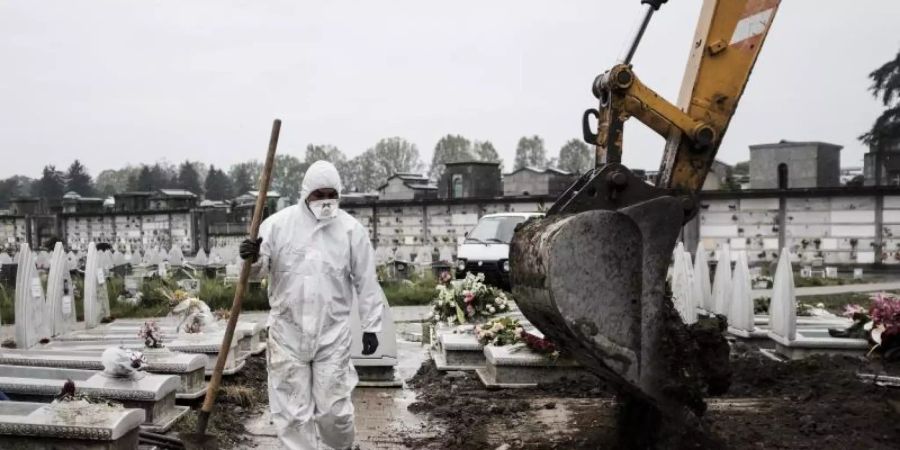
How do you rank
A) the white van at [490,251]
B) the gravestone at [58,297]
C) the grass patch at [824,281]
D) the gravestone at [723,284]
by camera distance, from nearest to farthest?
the gravestone at [58,297] → the gravestone at [723,284] → the white van at [490,251] → the grass patch at [824,281]

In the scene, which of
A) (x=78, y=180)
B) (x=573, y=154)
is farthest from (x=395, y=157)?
(x=78, y=180)

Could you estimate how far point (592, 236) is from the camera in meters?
4.78

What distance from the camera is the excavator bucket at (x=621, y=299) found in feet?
15.5

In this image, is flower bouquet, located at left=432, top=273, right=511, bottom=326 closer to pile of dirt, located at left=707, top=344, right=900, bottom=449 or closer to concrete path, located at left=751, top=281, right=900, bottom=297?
pile of dirt, located at left=707, top=344, right=900, bottom=449

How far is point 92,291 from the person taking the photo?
12.9 m

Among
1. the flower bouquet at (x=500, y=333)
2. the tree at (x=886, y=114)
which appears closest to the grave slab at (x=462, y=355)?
the flower bouquet at (x=500, y=333)

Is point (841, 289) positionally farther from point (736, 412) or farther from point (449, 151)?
point (449, 151)

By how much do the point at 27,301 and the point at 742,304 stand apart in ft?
33.0

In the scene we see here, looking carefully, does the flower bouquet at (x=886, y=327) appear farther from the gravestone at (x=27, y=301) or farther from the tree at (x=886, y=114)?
the tree at (x=886, y=114)

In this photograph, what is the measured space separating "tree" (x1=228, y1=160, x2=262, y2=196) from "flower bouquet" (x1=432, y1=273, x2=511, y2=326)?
7275 cm

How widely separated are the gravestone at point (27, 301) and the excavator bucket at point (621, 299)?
322 inches

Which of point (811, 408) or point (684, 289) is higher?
point (684, 289)

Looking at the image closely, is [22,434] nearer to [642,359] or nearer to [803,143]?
[642,359]

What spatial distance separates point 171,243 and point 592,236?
34.9 metres
